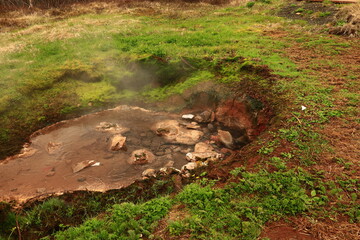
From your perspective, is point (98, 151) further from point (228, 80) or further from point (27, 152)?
point (228, 80)

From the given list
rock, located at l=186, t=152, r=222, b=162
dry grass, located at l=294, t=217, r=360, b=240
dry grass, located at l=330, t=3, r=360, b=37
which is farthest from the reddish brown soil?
rock, located at l=186, t=152, r=222, b=162

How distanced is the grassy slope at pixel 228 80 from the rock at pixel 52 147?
4.62ft

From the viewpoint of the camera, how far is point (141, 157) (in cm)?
659

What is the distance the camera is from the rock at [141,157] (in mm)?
6527

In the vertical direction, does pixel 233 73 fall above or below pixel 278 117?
above

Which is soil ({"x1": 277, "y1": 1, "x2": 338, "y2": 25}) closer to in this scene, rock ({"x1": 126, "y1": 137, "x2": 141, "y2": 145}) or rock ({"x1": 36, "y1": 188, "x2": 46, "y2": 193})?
rock ({"x1": 126, "y1": 137, "x2": 141, "y2": 145})

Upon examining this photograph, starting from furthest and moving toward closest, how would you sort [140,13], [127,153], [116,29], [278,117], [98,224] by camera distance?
[140,13] → [116,29] → [127,153] → [278,117] → [98,224]

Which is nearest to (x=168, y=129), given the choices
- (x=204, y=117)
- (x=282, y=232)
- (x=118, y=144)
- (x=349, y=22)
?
(x=204, y=117)

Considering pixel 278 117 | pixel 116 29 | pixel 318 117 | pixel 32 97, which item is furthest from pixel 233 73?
pixel 116 29

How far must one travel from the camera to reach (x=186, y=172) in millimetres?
5695

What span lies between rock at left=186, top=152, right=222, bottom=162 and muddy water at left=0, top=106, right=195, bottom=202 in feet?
0.71

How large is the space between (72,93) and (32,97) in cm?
145

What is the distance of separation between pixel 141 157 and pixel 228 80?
4183mm

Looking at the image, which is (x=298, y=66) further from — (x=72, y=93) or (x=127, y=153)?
(x=72, y=93)
